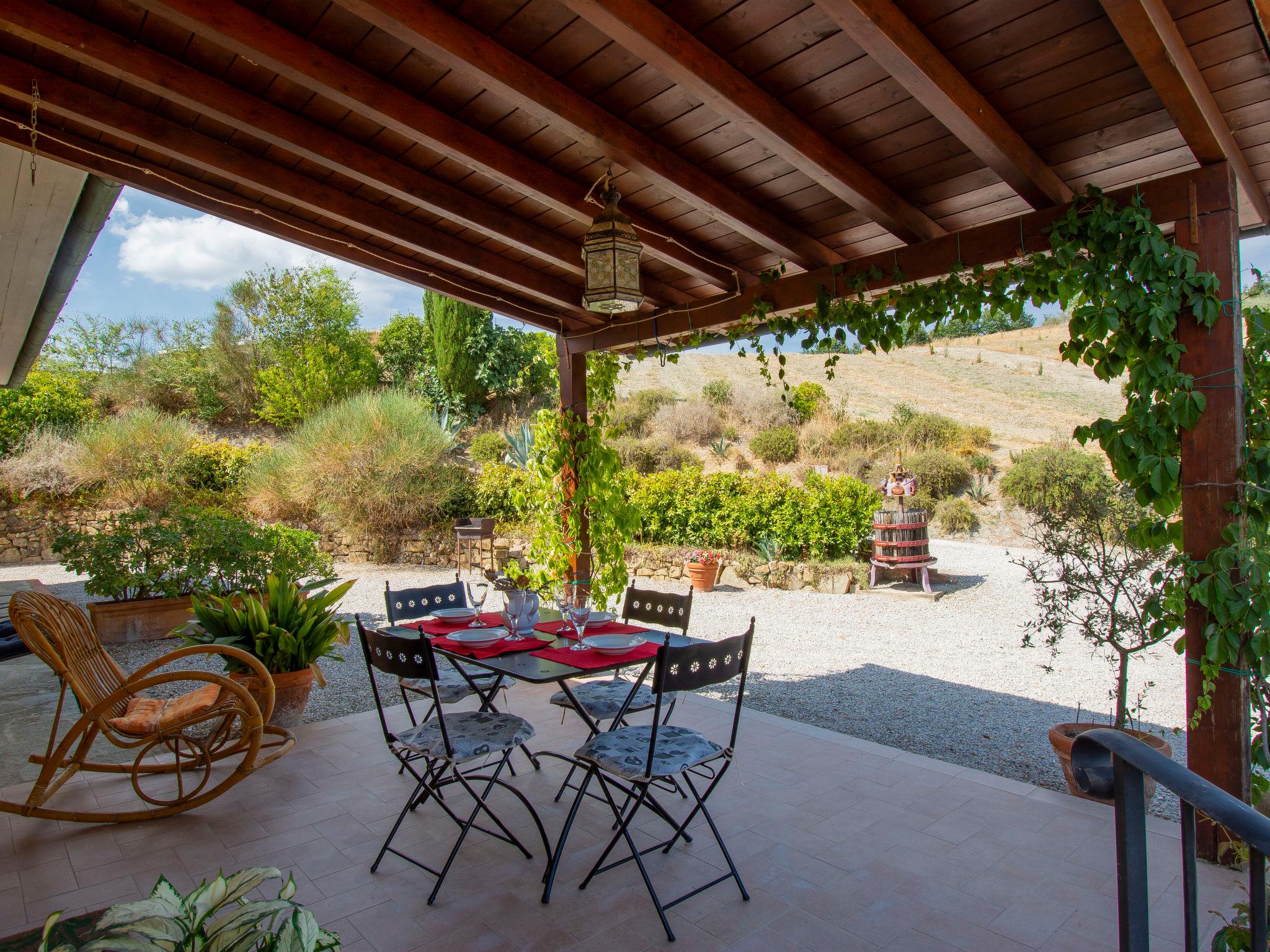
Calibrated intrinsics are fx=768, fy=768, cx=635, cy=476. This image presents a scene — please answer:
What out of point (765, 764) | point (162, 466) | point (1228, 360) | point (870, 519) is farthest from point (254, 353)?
point (1228, 360)

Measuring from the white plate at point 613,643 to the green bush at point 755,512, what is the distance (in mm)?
5862

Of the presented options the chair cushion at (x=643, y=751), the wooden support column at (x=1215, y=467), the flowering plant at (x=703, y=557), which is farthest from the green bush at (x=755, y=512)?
the wooden support column at (x=1215, y=467)

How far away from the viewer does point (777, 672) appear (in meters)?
5.71

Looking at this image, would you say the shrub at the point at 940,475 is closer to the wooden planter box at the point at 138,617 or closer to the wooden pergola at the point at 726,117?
the wooden pergola at the point at 726,117

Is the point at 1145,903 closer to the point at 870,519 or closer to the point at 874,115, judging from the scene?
Answer: the point at 874,115

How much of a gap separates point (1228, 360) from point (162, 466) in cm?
1423

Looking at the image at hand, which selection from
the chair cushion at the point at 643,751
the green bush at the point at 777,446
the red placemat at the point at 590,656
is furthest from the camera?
the green bush at the point at 777,446

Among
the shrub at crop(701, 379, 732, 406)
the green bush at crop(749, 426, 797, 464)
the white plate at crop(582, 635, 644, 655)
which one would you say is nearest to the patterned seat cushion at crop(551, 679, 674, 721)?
the white plate at crop(582, 635, 644, 655)

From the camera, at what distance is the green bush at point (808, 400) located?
19078 mm

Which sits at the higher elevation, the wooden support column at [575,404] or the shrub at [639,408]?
the shrub at [639,408]

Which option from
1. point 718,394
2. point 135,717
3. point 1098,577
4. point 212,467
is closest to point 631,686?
point 135,717

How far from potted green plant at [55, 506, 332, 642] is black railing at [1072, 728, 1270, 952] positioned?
19.9 ft

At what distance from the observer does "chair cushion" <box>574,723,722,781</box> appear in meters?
2.50

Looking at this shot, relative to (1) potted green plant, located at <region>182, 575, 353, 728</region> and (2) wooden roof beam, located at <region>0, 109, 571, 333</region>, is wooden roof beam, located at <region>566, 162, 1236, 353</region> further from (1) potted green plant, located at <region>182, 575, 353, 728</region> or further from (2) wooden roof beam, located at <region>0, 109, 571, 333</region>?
(1) potted green plant, located at <region>182, 575, 353, 728</region>
